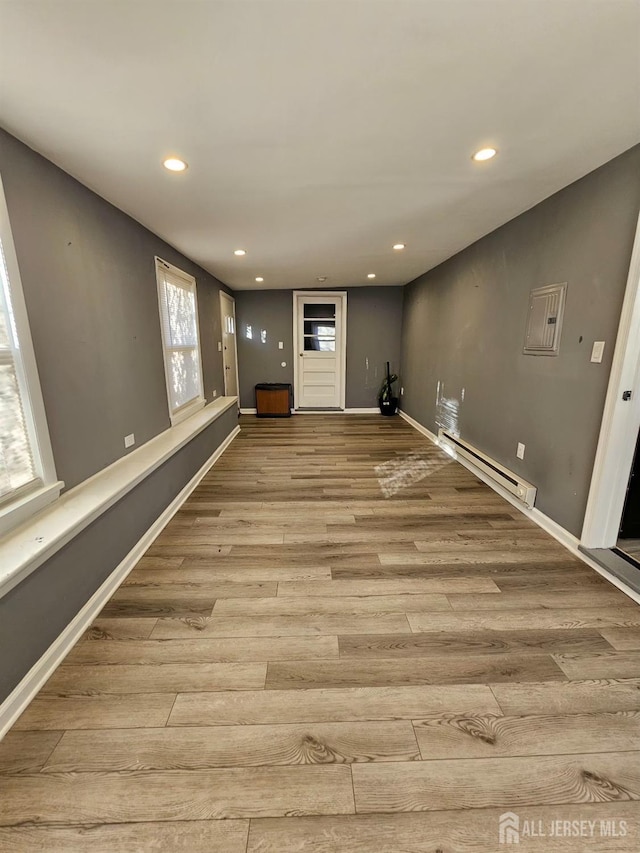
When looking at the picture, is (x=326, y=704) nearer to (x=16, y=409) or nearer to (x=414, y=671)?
(x=414, y=671)

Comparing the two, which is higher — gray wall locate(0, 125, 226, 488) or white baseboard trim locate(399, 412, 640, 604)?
gray wall locate(0, 125, 226, 488)

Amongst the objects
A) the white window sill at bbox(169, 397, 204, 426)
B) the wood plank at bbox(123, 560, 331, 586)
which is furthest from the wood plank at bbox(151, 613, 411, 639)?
the white window sill at bbox(169, 397, 204, 426)

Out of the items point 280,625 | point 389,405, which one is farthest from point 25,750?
point 389,405

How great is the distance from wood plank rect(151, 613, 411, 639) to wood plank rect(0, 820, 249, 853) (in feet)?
2.14

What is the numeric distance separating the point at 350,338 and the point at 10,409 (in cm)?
537

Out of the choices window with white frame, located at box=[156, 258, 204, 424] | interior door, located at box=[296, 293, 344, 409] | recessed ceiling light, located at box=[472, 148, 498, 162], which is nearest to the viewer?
recessed ceiling light, located at box=[472, 148, 498, 162]

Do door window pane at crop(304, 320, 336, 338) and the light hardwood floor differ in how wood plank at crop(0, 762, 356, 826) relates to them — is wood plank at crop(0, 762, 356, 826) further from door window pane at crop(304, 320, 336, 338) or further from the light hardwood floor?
door window pane at crop(304, 320, 336, 338)

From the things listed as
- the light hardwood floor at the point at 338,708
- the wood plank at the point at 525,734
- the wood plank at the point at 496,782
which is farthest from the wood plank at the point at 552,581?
the wood plank at the point at 496,782

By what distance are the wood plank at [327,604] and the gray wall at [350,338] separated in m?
4.91

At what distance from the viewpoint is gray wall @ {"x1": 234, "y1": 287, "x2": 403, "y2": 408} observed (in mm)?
6117

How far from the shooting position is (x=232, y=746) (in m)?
1.17

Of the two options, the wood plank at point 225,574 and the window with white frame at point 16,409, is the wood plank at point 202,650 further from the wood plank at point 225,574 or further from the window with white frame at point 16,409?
the window with white frame at point 16,409

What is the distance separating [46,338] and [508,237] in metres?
3.38

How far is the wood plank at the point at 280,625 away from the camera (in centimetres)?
162
